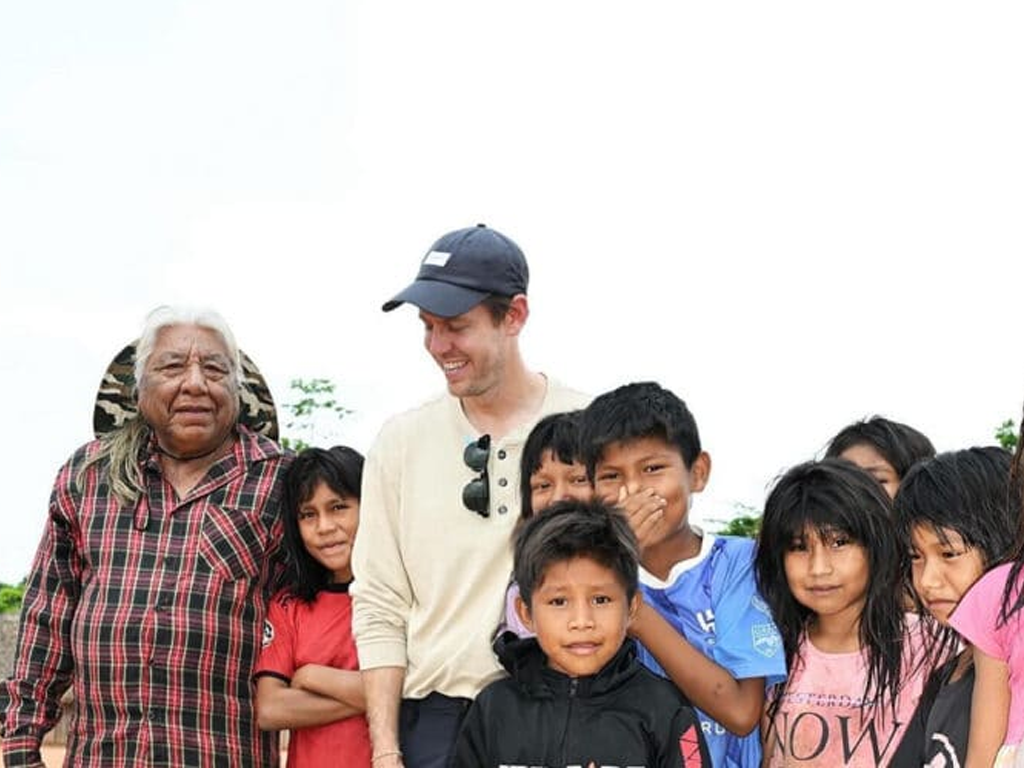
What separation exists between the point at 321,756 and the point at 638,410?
1584 mm

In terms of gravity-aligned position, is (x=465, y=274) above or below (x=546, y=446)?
above

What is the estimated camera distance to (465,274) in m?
4.86

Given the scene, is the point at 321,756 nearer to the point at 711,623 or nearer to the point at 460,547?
the point at 460,547

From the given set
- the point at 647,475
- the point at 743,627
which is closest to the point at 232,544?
the point at 647,475

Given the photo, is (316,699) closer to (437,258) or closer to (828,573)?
(437,258)

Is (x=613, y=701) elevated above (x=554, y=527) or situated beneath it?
situated beneath

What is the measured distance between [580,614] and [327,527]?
1.42 meters

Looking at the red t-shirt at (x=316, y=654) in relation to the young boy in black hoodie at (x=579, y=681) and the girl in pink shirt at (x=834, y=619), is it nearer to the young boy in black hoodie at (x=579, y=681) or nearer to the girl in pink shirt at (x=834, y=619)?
the young boy in black hoodie at (x=579, y=681)

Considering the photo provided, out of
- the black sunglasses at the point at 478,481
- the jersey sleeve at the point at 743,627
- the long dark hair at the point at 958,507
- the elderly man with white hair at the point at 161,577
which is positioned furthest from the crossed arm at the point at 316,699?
the long dark hair at the point at 958,507

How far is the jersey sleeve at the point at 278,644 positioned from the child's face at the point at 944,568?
1.98m

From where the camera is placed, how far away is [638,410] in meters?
4.55

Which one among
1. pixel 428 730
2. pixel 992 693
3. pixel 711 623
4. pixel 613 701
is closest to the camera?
pixel 992 693

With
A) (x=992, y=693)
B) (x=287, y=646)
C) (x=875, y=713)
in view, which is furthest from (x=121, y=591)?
(x=992, y=693)

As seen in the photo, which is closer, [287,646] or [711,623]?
[711,623]
